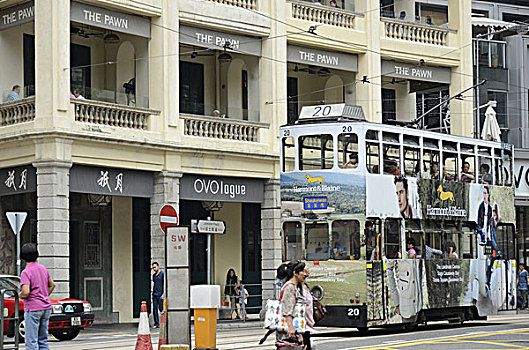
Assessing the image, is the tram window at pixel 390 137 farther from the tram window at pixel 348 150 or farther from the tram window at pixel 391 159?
the tram window at pixel 348 150

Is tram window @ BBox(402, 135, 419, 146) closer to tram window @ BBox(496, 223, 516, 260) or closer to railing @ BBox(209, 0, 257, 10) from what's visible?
tram window @ BBox(496, 223, 516, 260)

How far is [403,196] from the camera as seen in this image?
23891mm

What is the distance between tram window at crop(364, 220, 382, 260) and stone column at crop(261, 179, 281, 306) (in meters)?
9.13

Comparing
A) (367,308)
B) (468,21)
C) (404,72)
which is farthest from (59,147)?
(468,21)

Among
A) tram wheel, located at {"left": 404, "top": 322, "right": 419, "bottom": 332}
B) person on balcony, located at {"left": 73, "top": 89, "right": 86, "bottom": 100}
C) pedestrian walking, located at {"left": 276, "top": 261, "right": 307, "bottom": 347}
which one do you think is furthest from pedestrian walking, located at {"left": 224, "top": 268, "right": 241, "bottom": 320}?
pedestrian walking, located at {"left": 276, "top": 261, "right": 307, "bottom": 347}

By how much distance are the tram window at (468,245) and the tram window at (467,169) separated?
136cm

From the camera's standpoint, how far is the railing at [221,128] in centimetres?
2995

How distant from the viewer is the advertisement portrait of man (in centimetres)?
2373

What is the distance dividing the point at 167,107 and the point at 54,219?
5109 mm

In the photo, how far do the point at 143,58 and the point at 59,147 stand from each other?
474 centimetres

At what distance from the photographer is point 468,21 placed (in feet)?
126

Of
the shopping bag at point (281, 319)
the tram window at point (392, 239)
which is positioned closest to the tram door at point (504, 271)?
the tram window at point (392, 239)

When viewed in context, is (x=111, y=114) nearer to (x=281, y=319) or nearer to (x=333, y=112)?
(x=333, y=112)

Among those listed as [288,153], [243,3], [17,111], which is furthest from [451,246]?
[17,111]
